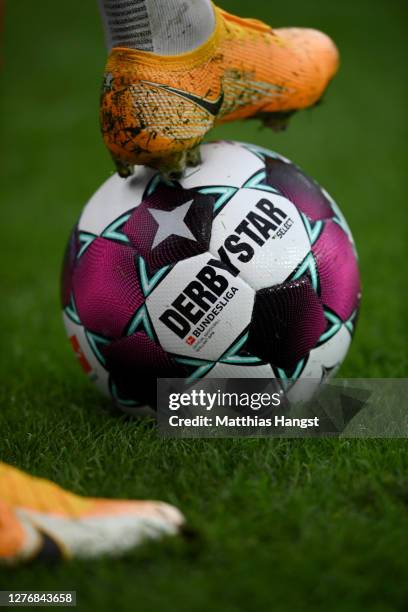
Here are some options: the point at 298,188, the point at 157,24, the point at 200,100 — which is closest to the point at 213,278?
the point at 298,188

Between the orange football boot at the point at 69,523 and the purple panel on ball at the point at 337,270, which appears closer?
the orange football boot at the point at 69,523

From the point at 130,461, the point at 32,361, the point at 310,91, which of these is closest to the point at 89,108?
the point at 32,361

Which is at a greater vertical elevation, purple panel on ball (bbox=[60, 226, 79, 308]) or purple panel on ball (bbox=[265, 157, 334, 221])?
purple panel on ball (bbox=[265, 157, 334, 221])

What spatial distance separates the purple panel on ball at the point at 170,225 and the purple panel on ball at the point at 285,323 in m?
0.27

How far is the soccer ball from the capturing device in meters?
2.62

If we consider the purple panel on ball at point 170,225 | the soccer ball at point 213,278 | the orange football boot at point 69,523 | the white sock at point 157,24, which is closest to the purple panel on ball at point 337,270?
the soccer ball at point 213,278

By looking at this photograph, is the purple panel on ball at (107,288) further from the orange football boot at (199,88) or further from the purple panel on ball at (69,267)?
the orange football boot at (199,88)

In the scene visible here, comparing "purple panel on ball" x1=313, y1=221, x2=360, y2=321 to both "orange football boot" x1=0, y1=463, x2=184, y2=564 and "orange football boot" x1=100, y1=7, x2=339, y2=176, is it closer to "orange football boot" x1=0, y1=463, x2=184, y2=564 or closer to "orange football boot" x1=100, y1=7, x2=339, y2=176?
"orange football boot" x1=100, y1=7, x2=339, y2=176

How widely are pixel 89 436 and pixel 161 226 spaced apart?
2.39ft

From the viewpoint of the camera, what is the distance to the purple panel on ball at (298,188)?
9.10ft

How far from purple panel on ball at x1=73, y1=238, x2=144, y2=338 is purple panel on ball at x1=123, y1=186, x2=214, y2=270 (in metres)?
0.07

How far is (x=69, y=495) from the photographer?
210 centimetres

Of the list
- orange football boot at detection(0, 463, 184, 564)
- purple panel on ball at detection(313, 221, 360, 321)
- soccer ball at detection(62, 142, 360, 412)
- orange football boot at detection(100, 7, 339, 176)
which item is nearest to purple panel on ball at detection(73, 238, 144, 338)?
soccer ball at detection(62, 142, 360, 412)

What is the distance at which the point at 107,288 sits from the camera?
2738 mm
